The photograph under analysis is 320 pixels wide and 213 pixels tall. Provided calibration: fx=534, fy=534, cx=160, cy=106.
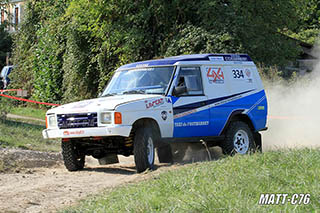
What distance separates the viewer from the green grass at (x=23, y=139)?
44.5ft

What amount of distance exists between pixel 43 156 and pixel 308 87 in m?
9.02

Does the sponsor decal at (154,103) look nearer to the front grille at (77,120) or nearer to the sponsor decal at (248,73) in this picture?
the front grille at (77,120)

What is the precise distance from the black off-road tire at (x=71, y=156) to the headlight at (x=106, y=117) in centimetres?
136

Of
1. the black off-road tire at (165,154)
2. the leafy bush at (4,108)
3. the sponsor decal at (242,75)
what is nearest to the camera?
the black off-road tire at (165,154)

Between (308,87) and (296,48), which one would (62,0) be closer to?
(296,48)

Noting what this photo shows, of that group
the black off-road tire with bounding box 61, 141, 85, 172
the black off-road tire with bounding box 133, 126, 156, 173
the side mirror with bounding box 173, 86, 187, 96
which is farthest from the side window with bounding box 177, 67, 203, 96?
the black off-road tire with bounding box 61, 141, 85, 172

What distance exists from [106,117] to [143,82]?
57.8 inches

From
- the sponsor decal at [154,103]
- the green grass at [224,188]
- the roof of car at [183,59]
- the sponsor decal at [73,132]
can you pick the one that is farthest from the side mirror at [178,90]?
the green grass at [224,188]

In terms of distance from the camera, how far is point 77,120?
9344 mm

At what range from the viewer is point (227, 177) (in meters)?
6.91

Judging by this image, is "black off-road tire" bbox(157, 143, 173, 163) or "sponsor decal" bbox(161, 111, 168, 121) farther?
"black off-road tire" bbox(157, 143, 173, 163)

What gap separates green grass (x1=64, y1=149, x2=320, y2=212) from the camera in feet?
18.2

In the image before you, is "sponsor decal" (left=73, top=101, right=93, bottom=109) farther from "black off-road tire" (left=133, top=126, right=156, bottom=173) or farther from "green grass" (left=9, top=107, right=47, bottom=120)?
"green grass" (left=9, top=107, right=47, bottom=120)

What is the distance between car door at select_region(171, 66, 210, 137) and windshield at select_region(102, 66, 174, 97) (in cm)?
23
